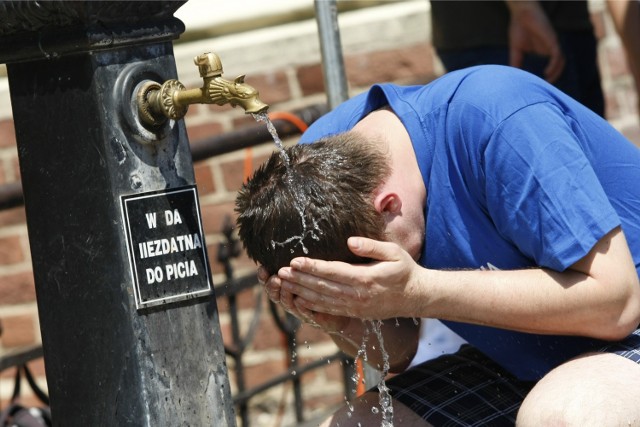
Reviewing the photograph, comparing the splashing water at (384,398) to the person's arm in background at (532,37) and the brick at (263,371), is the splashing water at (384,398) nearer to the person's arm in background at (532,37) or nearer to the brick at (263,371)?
the person's arm in background at (532,37)

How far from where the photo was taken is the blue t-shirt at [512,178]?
7.25 feet

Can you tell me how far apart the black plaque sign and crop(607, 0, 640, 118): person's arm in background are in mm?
2059

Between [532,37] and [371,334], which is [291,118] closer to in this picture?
[532,37]

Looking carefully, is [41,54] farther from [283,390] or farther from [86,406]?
[283,390]

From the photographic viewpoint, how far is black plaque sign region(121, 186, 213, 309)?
80.8 inches

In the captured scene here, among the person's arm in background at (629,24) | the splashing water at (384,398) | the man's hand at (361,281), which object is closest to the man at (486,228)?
the man's hand at (361,281)

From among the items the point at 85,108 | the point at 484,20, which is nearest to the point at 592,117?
the point at 85,108

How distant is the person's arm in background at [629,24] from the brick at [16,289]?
208 centimetres

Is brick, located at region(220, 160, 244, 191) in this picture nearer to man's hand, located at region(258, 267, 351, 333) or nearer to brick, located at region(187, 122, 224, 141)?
brick, located at region(187, 122, 224, 141)

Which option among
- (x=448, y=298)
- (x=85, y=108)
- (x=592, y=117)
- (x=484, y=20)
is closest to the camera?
(x=85, y=108)

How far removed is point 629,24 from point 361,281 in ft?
6.34

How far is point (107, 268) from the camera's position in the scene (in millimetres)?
2064

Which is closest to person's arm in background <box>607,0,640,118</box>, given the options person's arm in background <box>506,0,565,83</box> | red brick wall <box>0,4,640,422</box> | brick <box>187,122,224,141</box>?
person's arm in background <box>506,0,565,83</box>

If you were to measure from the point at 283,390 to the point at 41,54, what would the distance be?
250 cm
